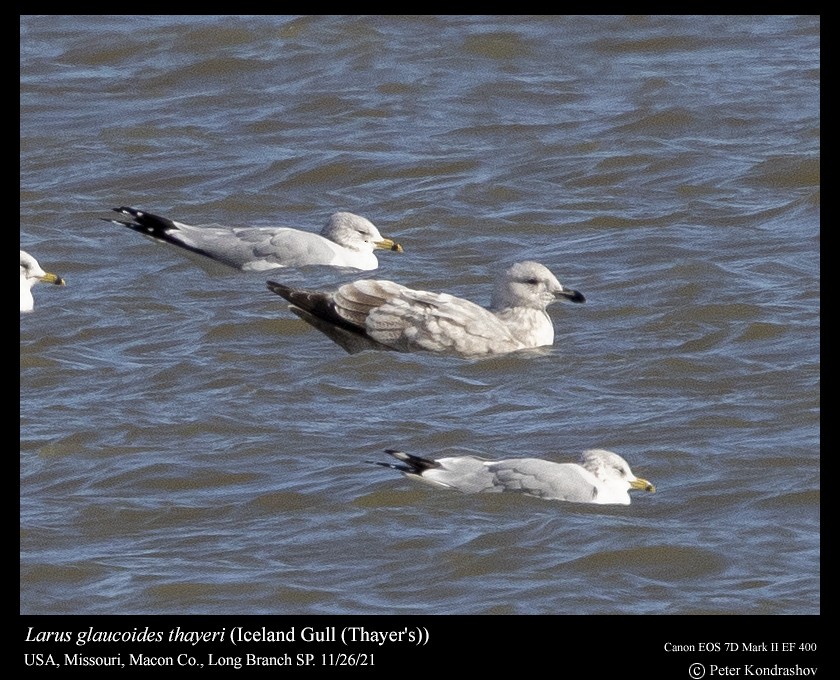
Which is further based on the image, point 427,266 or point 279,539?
point 427,266

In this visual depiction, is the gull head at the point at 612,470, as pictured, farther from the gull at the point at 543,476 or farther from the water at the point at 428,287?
the water at the point at 428,287

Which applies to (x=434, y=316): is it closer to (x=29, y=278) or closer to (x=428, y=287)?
(x=428, y=287)

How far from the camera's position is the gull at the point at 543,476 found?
25.4 ft

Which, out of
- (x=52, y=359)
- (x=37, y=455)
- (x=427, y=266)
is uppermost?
(x=427, y=266)

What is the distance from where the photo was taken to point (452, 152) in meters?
13.9

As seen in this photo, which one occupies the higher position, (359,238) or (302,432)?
(359,238)

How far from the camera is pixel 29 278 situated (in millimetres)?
10898

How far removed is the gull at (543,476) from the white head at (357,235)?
12.7 ft

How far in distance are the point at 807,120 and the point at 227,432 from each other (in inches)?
265

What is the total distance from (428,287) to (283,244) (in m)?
0.97

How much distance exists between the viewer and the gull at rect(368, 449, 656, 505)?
775 cm

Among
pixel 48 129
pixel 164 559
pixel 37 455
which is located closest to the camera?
pixel 164 559
